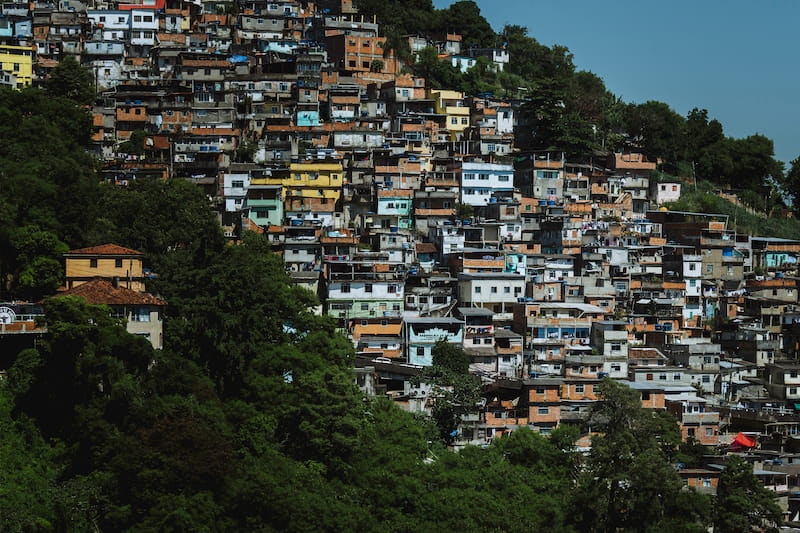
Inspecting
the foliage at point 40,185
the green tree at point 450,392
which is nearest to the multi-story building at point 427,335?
the green tree at point 450,392

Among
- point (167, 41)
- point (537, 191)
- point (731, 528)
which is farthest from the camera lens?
point (167, 41)

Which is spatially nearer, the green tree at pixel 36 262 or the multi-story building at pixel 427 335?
the green tree at pixel 36 262

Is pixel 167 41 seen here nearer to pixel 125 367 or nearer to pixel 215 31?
pixel 215 31

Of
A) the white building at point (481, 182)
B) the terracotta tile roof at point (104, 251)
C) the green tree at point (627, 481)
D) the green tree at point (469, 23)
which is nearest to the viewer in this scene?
the green tree at point (627, 481)

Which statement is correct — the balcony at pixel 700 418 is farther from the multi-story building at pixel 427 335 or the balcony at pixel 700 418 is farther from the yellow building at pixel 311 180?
the yellow building at pixel 311 180

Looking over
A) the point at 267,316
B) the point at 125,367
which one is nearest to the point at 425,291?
the point at 267,316

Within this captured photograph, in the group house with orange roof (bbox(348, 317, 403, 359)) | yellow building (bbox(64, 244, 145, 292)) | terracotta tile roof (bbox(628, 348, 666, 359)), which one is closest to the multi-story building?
house with orange roof (bbox(348, 317, 403, 359))

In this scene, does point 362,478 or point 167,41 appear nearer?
point 362,478

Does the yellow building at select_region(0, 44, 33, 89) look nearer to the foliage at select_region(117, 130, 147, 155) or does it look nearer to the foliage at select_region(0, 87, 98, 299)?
the foliage at select_region(117, 130, 147, 155)
